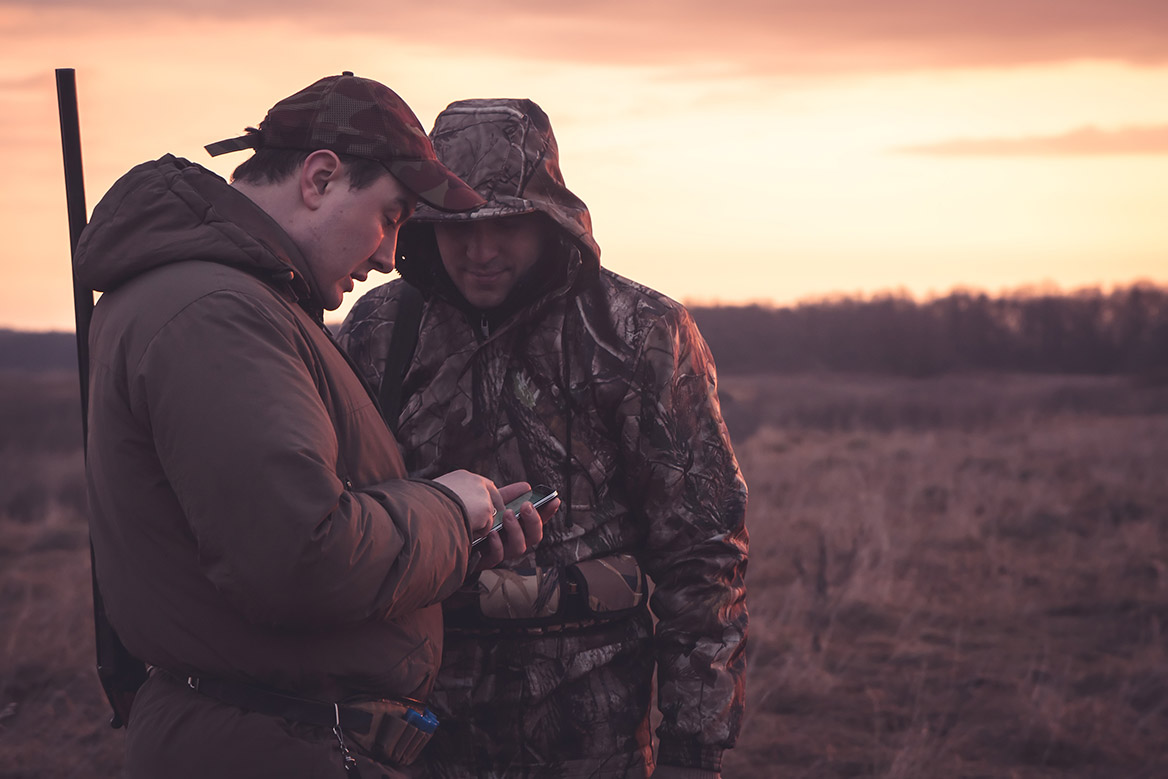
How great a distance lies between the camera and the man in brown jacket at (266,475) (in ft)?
4.94

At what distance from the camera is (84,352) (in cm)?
243

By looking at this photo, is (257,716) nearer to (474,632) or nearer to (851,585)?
(474,632)

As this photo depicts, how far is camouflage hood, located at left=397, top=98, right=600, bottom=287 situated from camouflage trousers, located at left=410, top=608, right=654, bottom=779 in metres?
0.99

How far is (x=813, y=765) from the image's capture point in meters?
5.66

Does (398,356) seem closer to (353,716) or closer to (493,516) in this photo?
(493,516)

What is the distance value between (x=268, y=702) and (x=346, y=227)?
84 cm

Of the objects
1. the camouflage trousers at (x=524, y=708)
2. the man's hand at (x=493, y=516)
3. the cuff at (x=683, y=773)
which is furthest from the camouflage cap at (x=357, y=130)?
the cuff at (x=683, y=773)

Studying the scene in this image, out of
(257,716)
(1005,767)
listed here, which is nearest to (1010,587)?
(1005,767)

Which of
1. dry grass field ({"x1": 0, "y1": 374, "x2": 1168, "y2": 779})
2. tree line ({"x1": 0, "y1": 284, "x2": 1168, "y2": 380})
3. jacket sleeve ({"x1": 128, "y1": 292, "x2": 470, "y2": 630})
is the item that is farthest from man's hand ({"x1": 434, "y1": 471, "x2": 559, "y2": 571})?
tree line ({"x1": 0, "y1": 284, "x2": 1168, "y2": 380})

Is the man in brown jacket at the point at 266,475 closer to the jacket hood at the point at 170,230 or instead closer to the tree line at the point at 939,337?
the jacket hood at the point at 170,230

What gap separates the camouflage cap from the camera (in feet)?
5.96

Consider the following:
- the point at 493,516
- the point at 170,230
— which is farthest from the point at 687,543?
the point at 170,230

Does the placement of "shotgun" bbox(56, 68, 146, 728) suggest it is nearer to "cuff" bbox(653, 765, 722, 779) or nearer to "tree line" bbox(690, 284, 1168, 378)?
"cuff" bbox(653, 765, 722, 779)

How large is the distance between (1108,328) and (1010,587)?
44.2 metres
